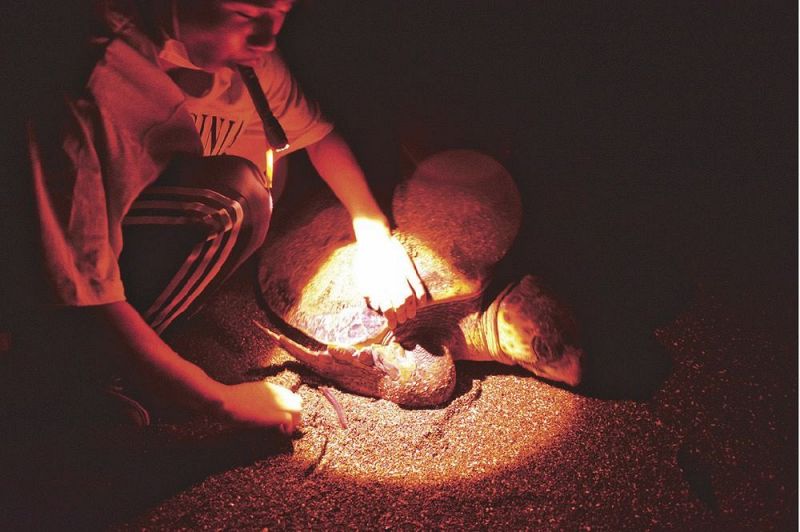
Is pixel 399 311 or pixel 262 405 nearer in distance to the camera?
pixel 262 405

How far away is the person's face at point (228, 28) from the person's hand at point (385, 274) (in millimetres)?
644

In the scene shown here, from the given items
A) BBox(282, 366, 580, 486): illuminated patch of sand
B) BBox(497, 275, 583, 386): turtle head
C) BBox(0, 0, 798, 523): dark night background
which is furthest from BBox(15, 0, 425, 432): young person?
BBox(0, 0, 798, 523): dark night background

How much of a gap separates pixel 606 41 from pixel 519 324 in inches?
48.2

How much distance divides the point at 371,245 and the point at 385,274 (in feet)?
0.40

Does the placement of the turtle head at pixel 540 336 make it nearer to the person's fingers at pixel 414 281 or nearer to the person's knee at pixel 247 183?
the person's fingers at pixel 414 281

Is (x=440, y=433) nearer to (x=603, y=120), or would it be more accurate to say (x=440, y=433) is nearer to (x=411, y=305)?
(x=411, y=305)

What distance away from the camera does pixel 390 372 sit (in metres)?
1.39

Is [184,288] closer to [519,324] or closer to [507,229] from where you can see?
[519,324]

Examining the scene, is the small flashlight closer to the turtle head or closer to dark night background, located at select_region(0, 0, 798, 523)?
dark night background, located at select_region(0, 0, 798, 523)

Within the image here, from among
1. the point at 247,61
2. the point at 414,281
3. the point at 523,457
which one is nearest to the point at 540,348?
the point at 523,457

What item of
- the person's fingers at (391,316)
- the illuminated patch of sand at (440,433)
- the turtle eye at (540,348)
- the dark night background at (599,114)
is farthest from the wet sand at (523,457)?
the dark night background at (599,114)

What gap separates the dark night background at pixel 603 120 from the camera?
171 centimetres

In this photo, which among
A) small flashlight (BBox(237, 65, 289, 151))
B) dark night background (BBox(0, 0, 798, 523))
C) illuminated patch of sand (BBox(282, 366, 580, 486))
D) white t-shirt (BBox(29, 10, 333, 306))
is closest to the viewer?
white t-shirt (BBox(29, 10, 333, 306))

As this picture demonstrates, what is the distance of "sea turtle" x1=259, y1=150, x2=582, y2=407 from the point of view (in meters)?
1.40
